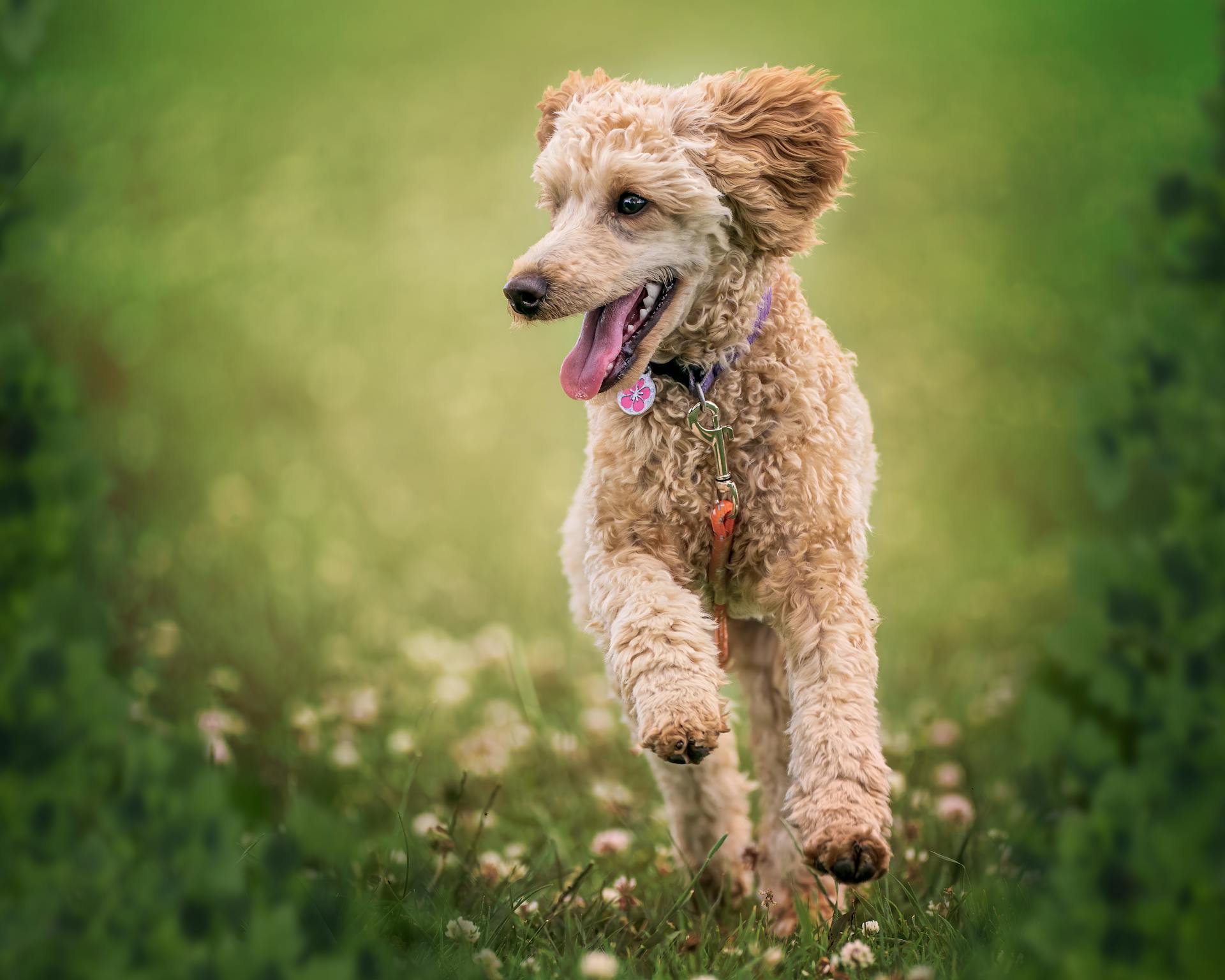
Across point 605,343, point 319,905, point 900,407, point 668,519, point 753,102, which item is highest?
point 900,407

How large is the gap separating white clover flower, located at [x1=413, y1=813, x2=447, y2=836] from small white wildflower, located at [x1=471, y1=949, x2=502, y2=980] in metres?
0.81

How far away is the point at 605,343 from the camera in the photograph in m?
3.09

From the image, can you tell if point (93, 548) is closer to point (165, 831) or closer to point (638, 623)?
point (165, 831)

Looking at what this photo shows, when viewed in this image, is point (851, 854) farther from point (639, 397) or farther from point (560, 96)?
point (560, 96)

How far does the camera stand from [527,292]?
3.05 meters

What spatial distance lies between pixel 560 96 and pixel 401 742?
2.43 meters

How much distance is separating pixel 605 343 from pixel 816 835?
1313mm

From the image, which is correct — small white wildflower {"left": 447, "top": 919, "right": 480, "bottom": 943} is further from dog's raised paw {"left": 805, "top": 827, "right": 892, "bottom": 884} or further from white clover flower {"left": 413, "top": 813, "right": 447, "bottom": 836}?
dog's raised paw {"left": 805, "top": 827, "right": 892, "bottom": 884}

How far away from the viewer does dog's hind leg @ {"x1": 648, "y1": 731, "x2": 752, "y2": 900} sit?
3.66 metres

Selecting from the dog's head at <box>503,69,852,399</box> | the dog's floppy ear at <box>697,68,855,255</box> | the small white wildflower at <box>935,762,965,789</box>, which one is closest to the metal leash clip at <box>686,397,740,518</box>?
the dog's head at <box>503,69,852,399</box>

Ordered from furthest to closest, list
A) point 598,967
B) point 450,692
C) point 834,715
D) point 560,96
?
point 450,692
point 560,96
point 834,715
point 598,967

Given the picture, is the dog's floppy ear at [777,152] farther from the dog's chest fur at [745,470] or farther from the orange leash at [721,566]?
the orange leash at [721,566]

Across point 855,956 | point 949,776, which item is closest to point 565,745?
point 949,776

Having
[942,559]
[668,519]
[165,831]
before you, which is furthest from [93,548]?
[942,559]
